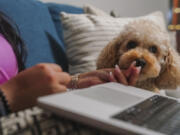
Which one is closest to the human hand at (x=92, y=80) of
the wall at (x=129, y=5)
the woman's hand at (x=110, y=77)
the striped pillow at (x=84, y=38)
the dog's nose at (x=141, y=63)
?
the woman's hand at (x=110, y=77)

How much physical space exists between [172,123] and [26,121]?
306 millimetres

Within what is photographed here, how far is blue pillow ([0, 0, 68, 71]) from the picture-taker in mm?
1037

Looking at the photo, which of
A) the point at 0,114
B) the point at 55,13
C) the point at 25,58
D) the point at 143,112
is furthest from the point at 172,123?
the point at 55,13

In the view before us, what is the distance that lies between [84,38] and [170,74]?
0.50 m

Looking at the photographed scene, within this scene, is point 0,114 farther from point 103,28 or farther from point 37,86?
point 103,28

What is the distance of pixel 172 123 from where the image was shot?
0.51 meters

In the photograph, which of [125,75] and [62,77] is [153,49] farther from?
[62,77]

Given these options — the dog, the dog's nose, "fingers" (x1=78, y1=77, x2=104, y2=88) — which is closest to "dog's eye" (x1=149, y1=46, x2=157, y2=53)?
the dog

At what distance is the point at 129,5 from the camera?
2.56m

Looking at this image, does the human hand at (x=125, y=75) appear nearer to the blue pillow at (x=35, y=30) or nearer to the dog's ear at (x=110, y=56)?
the dog's ear at (x=110, y=56)

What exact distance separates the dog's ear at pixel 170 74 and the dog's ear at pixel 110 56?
233 millimetres

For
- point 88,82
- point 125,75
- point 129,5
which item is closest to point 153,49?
point 125,75

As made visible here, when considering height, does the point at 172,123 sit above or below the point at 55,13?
below

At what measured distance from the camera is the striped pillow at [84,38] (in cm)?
131
